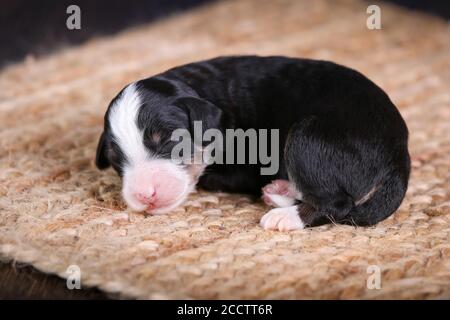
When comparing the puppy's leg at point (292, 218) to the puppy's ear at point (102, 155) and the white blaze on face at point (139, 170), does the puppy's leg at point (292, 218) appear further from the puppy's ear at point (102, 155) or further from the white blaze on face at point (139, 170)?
the puppy's ear at point (102, 155)

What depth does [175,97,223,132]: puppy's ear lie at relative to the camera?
8.60ft

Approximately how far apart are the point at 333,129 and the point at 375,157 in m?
0.19

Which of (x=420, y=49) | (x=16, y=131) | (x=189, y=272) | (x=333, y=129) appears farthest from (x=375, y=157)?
(x=420, y=49)

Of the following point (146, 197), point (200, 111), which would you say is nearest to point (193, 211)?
point (146, 197)

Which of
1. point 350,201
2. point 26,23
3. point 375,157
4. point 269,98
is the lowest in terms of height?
point 350,201

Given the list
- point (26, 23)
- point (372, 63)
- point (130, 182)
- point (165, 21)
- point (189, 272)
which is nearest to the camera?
point (189, 272)

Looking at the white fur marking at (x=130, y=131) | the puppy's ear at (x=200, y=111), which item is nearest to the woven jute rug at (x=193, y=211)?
the white fur marking at (x=130, y=131)

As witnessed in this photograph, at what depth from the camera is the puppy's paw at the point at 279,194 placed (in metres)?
2.70

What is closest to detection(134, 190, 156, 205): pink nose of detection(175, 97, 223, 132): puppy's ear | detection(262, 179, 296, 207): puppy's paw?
detection(175, 97, 223, 132): puppy's ear

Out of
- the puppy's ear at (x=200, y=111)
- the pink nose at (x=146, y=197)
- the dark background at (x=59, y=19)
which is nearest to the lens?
the pink nose at (x=146, y=197)

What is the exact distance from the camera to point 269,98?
9.25 feet

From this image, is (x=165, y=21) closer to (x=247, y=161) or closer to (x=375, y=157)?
(x=247, y=161)

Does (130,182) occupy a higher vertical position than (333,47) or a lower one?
lower

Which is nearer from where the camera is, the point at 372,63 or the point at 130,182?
the point at 130,182
